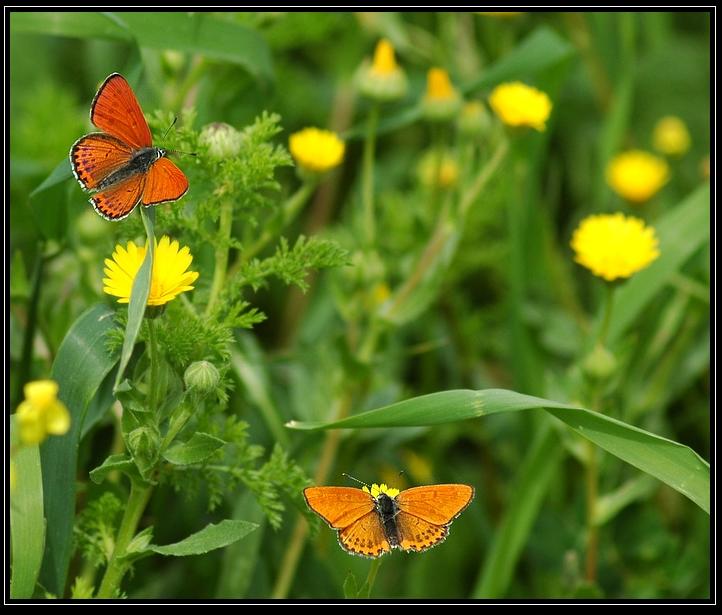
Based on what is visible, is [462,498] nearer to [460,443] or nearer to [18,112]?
[460,443]

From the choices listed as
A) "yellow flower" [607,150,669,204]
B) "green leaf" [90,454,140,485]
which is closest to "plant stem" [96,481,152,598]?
"green leaf" [90,454,140,485]

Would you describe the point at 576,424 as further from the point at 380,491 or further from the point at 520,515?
the point at 520,515

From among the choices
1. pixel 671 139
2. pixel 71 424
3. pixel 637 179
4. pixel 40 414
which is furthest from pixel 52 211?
pixel 671 139

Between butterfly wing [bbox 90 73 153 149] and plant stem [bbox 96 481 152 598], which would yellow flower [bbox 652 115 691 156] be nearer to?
butterfly wing [bbox 90 73 153 149]

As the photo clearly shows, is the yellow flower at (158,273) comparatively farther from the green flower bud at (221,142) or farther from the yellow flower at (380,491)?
the yellow flower at (380,491)

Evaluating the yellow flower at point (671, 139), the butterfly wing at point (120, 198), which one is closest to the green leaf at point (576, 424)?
the butterfly wing at point (120, 198)
